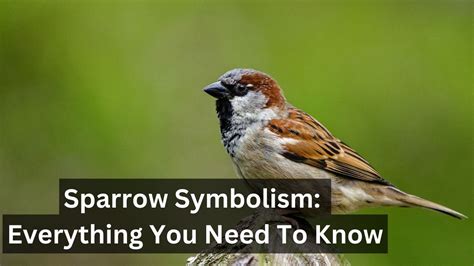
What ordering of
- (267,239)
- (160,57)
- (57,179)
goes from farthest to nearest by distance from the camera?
(160,57), (57,179), (267,239)

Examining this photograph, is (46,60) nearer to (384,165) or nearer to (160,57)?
(160,57)

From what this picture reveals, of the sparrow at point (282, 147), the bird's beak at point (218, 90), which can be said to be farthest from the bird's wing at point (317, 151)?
the bird's beak at point (218, 90)

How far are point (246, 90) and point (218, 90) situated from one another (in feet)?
0.46

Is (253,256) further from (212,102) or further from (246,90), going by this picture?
(212,102)

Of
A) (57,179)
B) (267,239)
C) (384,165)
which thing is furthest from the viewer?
(57,179)

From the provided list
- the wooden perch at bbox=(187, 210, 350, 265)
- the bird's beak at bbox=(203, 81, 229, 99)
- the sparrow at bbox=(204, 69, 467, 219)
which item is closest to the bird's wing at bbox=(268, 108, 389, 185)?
the sparrow at bbox=(204, 69, 467, 219)

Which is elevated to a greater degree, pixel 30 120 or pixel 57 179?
pixel 30 120

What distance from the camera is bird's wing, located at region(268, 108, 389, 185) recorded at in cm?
356

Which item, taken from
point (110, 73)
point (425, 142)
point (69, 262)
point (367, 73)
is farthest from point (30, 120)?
point (425, 142)

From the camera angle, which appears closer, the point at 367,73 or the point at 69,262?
the point at 367,73

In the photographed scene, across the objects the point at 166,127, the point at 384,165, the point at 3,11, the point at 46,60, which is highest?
the point at 3,11

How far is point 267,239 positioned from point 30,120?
3.12 metres

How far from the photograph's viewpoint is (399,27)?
497 centimetres

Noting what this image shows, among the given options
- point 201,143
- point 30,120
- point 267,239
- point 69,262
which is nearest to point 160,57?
point 201,143
